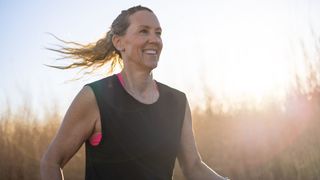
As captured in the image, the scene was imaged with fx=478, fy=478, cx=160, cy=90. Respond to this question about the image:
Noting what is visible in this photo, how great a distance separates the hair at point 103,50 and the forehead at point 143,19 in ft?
0.09

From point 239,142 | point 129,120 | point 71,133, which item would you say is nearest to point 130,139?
point 129,120

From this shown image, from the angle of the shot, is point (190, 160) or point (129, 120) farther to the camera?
point (190, 160)

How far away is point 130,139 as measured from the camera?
82.3 inches

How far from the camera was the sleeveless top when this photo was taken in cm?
204

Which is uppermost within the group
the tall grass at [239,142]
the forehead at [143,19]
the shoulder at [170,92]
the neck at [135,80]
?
the forehead at [143,19]

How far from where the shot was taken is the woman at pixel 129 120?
6.47 ft

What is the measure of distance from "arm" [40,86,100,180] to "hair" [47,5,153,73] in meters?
0.48

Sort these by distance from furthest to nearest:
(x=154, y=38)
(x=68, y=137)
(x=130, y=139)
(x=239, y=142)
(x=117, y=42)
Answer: (x=239, y=142), (x=117, y=42), (x=154, y=38), (x=130, y=139), (x=68, y=137)

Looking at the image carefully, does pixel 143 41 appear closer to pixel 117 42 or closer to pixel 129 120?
pixel 117 42

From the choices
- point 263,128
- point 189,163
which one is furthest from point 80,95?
point 263,128

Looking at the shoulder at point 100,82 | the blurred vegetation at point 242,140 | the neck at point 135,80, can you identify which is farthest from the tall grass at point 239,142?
the shoulder at point 100,82

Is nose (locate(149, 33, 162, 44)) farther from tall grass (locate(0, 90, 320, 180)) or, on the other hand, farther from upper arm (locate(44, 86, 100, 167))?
tall grass (locate(0, 90, 320, 180))

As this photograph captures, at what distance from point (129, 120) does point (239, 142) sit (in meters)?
3.03

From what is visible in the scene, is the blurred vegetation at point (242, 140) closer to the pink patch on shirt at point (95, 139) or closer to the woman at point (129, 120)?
the woman at point (129, 120)
